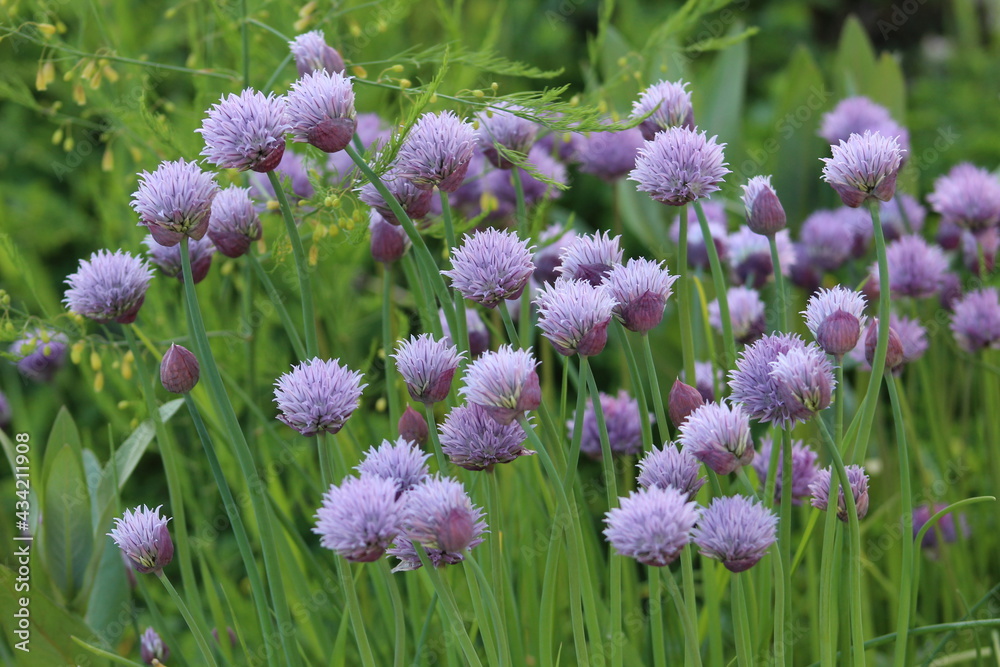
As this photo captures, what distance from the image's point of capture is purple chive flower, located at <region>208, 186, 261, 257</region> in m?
0.72

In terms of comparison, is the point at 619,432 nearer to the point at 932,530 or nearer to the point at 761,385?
the point at 761,385

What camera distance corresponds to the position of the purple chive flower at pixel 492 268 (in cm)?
58

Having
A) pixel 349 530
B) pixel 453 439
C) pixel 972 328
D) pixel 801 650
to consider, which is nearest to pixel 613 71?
pixel 972 328

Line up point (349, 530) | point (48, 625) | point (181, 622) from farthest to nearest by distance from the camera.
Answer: point (181, 622) → point (48, 625) → point (349, 530)

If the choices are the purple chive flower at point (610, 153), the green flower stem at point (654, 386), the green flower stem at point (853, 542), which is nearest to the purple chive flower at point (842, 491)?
the green flower stem at point (853, 542)

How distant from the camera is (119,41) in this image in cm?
121

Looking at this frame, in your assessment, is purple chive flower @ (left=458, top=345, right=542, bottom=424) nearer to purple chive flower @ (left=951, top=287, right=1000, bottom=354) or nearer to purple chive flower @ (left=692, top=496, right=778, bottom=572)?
purple chive flower @ (left=692, top=496, right=778, bottom=572)

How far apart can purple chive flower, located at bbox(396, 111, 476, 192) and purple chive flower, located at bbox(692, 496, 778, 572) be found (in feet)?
0.91

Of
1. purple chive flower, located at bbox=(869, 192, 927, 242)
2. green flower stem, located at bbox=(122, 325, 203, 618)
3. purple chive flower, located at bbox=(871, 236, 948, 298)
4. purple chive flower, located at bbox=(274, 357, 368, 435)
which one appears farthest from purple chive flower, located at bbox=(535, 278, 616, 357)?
purple chive flower, located at bbox=(869, 192, 927, 242)

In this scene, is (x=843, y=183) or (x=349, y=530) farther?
(x=843, y=183)

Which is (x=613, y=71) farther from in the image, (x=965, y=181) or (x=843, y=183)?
(x=843, y=183)

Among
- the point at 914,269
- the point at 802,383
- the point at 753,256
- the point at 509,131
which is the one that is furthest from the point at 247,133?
the point at 914,269

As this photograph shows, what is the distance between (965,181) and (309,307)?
78cm

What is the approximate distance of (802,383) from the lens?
0.54 m
